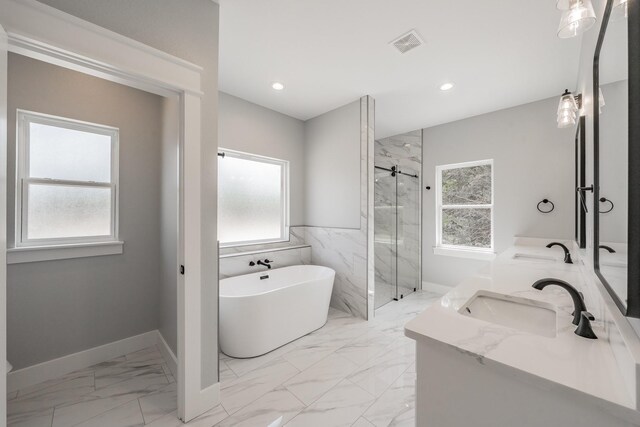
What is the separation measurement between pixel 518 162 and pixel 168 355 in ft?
14.4

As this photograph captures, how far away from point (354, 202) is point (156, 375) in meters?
2.48

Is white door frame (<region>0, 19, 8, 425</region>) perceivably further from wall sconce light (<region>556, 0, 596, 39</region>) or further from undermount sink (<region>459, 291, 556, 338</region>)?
wall sconce light (<region>556, 0, 596, 39</region>)

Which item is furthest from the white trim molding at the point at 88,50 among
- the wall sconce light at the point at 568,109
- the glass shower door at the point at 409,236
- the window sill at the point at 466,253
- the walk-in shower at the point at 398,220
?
the window sill at the point at 466,253

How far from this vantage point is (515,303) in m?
1.17

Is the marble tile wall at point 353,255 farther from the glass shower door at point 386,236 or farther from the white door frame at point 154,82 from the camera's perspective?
the white door frame at point 154,82

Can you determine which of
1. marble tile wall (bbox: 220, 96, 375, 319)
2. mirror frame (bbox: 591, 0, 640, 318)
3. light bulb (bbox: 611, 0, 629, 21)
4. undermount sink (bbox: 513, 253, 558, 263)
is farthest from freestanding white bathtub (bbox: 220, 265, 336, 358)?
light bulb (bbox: 611, 0, 629, 21)

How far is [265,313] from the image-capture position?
2189 millimetres

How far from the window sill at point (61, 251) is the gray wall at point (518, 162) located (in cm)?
406

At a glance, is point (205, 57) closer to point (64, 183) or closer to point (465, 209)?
point (64, 183)

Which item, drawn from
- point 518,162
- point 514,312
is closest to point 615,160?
point 514,312

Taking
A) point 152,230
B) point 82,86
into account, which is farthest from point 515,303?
point 82,86

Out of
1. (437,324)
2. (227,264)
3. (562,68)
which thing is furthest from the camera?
(227,264)

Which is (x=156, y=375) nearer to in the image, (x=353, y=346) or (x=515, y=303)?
(x=353, y=346)

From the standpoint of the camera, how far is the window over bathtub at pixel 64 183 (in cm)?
185
